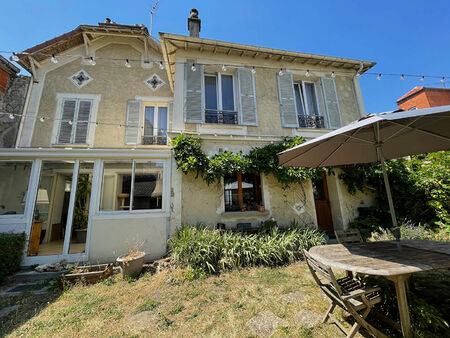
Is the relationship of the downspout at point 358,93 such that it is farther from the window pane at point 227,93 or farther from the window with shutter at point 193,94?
the window with shutter at point 193,94

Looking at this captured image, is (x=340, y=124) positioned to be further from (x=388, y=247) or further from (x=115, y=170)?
(x=115, y=170)

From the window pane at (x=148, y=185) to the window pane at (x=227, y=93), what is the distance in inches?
118

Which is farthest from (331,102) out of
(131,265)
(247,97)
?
(131,265)

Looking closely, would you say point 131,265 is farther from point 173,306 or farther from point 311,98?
point 311,98

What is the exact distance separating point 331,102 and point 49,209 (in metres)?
10.2

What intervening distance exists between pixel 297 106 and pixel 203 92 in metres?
3.54

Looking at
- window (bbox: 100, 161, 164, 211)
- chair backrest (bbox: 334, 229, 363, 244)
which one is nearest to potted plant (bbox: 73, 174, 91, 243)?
window (bbox: 100, 161, 164, 211)

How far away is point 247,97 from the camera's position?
607cm

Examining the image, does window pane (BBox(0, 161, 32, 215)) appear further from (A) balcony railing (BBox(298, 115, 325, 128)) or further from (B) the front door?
(B) the front door

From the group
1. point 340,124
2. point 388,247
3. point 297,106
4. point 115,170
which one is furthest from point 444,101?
point 115,170

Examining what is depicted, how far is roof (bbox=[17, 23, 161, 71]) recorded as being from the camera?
674 centimetres

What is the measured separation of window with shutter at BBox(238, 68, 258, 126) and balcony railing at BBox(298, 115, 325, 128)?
182cm

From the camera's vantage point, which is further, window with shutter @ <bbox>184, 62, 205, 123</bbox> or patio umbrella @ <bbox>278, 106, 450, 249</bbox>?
window with shutter @ <bbox>184, 62, 205, 123</bbox>

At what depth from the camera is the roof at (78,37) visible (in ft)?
22.1
